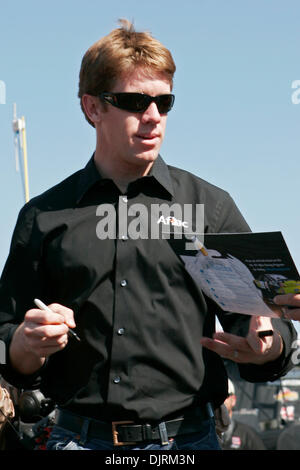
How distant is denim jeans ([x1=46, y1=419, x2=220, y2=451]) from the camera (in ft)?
10.5

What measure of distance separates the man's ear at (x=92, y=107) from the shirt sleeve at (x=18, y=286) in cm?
49

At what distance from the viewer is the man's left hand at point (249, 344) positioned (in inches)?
127

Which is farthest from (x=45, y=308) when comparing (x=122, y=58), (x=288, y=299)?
(x=122, y=58)

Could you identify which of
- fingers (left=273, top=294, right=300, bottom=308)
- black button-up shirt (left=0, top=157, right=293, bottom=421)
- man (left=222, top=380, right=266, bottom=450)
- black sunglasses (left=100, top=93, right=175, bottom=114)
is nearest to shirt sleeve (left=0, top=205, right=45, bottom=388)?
black button-up shirt (left=0, top=157, right=293, bottom=421)

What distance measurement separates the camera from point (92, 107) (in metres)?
3.66

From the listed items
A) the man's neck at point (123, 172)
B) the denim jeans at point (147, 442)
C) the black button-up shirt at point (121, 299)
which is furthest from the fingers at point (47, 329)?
the man's neck at point (123, 172)

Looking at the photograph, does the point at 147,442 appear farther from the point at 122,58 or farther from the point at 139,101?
the point at 122,58

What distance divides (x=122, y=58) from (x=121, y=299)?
3.35 feet

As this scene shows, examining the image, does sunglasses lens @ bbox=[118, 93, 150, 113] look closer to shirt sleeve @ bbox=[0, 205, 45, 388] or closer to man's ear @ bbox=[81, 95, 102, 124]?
man's ear @ bbox=[81, 95, 102, 124]

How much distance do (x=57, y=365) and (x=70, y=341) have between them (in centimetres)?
13

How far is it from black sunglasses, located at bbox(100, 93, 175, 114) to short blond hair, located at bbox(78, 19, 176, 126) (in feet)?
0.37

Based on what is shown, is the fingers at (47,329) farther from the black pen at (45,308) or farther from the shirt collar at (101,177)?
the shirt collar at (101,177)

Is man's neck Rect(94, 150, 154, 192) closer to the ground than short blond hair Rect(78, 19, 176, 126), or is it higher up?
closer to the ground
